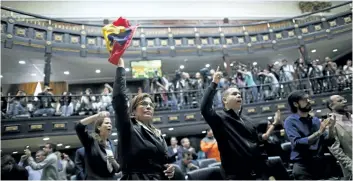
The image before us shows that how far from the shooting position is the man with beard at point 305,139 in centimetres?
238

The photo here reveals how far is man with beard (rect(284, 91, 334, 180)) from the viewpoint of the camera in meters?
2.38

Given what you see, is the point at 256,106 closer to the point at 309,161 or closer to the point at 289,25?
the point at 289,25

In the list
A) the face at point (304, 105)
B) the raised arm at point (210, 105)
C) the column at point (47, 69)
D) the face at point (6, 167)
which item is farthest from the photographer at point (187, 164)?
the column at point (47, 69)

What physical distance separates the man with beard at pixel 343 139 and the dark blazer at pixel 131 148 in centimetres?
174

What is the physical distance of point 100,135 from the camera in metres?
2.51

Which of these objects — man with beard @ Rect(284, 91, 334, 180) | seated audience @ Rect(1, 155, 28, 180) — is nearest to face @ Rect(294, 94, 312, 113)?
man with beard @ Rect(284, 91, 334, 180)

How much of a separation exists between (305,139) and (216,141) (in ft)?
2.55

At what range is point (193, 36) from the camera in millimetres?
13180

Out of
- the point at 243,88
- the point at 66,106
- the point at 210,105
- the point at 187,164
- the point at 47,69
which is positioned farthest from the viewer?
the point at 47,69

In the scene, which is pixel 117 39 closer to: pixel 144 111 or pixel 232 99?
pixel 144 111

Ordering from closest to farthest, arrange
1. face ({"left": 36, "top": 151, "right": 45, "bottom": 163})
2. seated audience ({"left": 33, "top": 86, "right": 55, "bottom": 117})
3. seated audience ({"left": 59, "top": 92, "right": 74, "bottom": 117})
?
face ({"left": 36, "top": 151, "right": 45, "bottom": 163}) → seated audience ({"left": 33, "top": 86, "right": 55, "bottom": 117}) → seated audience ({"left": 59, "top": 92, "right": 74, "bottom": 117})

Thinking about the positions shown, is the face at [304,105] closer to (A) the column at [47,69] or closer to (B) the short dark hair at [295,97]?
(B) the short dark hair at [295,97]

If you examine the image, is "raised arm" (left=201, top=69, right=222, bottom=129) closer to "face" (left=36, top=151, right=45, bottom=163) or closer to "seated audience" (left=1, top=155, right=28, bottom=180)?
"seated audience" (left=1, top=155, right=28, bottom=180)

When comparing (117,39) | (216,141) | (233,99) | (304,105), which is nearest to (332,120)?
(304,105)
